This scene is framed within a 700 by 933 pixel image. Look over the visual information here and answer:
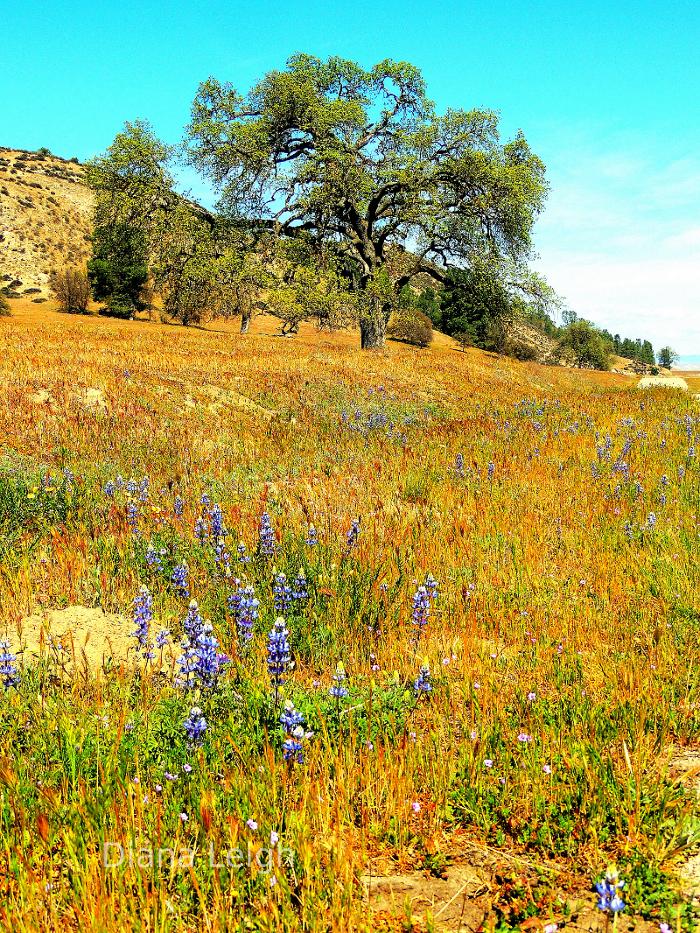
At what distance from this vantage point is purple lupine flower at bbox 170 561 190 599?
13.3ft

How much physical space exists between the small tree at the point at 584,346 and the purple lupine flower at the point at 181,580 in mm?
89484

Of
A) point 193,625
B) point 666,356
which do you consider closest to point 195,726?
→ point 193,625

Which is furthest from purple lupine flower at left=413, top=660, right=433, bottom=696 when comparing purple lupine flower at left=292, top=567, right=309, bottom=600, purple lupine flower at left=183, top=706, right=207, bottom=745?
purple lupine flower at left=183, top=706, right=207, bottom=745

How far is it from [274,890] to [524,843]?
973 mm

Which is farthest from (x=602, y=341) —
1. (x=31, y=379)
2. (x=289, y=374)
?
(x=31, y=379)

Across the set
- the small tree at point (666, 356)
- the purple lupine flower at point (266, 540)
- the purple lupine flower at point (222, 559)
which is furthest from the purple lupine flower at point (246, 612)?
the small tree at point (666, 356)

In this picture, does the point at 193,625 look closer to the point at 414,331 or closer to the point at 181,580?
the point at 181,580

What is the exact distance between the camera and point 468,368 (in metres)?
22.8

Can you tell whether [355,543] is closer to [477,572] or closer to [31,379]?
[477,572]

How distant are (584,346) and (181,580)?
9020 centimetres

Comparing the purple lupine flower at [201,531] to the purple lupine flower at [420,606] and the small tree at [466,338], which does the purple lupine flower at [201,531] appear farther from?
the small tree at [466,338]

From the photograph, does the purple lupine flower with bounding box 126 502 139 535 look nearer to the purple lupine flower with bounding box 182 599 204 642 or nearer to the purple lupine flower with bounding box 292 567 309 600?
the purple lupine flower with bounding box 292 567 309 600

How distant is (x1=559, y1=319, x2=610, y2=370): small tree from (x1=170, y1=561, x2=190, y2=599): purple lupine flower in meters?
89.5

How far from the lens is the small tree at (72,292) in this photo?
49931mm
